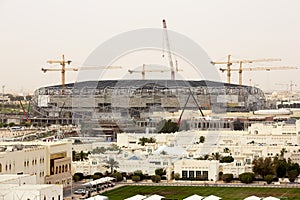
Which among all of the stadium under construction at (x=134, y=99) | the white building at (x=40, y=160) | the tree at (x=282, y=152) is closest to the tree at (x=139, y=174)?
the white building at (x=40, y=160)

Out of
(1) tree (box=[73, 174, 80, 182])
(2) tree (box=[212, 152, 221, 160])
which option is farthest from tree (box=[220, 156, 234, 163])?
(1) tree (box=[73, 174, 80, 182])

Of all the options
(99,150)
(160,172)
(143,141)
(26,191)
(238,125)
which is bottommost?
(160,172)

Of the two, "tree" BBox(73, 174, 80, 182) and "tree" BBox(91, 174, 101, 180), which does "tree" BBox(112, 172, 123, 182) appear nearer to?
"tree" BBox(91, 174, 101, 180)

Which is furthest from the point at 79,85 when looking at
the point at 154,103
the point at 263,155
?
the point at 263,155

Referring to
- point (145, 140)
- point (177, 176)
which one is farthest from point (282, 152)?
point (145, 140)

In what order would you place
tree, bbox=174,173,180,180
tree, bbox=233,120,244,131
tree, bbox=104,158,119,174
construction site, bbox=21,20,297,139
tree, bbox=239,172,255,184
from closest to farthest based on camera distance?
tree, bbox=239,172,255,184 < tree, bbox=174,173,180,180 < tree, bbox=104,158,119,174 < tree, bbox=233,120,244,131 < construction site, bbox=21,20,297,139

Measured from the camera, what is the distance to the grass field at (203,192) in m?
15.9

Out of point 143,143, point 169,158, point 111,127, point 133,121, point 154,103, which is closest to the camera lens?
point 169,158

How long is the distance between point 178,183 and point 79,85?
30.6m

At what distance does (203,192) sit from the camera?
656 inches

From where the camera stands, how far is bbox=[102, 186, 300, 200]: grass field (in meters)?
15.9

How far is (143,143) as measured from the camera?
25.8 meters

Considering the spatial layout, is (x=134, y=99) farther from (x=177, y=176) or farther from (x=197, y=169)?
(x=177, y=176)

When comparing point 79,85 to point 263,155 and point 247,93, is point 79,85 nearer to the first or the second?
point 247,93
